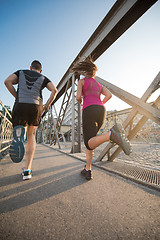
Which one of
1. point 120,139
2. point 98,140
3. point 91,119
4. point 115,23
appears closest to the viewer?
point 120,139

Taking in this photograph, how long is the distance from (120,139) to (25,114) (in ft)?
4.68

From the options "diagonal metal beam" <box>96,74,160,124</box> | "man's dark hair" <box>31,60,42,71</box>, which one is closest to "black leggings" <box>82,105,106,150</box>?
"diagonal metal beam" <box>96,74,160,124</box>

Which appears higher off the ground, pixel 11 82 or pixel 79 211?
pixel 11 82

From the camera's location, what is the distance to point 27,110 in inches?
64.3

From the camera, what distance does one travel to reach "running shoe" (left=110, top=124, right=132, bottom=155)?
131 cm

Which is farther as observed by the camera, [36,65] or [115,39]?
[115,39]

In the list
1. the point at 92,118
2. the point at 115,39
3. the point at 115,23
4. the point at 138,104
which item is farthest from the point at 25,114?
the point at 115,39

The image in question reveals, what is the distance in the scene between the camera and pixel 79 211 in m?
0.88

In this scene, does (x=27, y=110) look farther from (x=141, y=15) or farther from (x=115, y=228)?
(x=141, y=15)

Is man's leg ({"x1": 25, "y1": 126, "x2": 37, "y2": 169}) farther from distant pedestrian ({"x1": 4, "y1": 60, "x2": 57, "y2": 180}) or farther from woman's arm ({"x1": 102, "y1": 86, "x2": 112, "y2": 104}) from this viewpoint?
woman's arm ({"x1": 102, "y1": 86, "x2": 112, "y2": 104})

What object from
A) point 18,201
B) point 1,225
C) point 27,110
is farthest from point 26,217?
point 27,110

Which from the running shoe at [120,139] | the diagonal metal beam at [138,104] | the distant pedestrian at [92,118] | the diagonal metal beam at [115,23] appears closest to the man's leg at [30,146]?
the distant pedestrian at [92,118]

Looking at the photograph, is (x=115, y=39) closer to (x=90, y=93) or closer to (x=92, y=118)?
(x=90, y=93)

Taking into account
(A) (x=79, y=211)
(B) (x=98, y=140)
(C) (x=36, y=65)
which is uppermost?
(C) (x=36, y=65)
